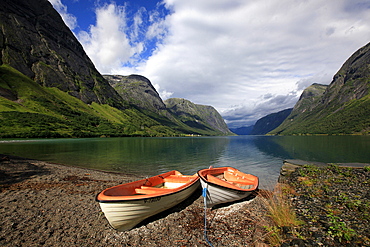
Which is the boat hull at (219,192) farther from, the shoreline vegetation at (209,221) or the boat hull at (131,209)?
the boat hull at (131,209)

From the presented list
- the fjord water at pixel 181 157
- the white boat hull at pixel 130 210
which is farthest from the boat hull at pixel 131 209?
the fjord water at pixel 181 157

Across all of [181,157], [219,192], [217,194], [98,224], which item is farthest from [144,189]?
[181,157]

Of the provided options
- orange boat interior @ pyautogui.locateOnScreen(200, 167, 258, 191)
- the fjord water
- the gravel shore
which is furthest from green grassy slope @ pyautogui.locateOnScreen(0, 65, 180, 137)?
orange boat interior @ pyautogui.locateOnScreen(200, 167, 258, 191)

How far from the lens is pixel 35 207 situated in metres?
10.6

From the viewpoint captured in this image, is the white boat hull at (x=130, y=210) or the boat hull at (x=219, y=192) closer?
the white boat hull at (x=130, y=210)

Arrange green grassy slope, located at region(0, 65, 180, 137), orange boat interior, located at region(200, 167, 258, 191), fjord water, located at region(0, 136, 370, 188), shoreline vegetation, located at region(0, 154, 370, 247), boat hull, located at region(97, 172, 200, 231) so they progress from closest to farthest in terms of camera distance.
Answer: shoreline vegetation, located at region(0, 154, 370, 247)
boat hull, located at region(97, 172, 200, 231)
orange boat interior, located at region(200, 167, 258, 191)
fjord water, located at region(0, 136, 370, 188)
green grassy slope, located at region(0, 65, 180, 137)

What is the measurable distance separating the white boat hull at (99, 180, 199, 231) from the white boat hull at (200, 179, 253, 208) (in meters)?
2.69

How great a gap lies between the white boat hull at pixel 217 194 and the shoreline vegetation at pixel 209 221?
632 millimetres

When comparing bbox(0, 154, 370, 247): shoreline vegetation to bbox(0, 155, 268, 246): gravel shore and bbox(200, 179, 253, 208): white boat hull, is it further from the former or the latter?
bbox(200, 179, 253, 208): white boat hull

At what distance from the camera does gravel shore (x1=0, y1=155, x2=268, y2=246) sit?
8.02 meters

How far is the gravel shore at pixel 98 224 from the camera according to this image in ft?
26.3

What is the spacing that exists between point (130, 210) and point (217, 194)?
219 inches

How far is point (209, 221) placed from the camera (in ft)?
33.5

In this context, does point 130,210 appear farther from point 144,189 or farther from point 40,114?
point 40,114
